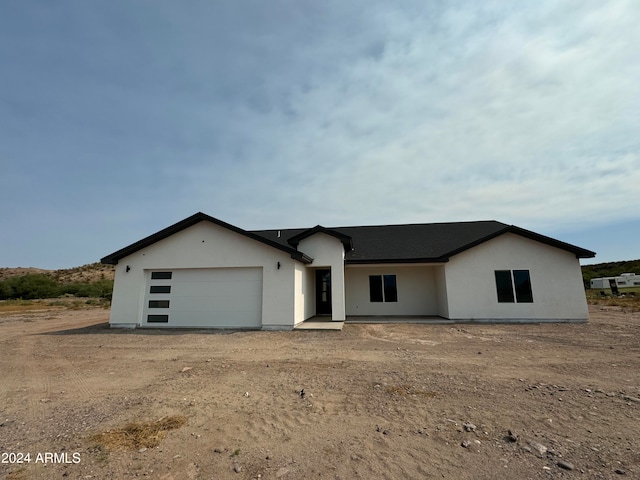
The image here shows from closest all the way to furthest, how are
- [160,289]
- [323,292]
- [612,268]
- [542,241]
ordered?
1. [160,289]
2. [542,241]
3. [323,292]
4. [612,268]

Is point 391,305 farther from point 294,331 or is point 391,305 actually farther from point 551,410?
point 551,410

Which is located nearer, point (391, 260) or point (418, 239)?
point (391, 260)

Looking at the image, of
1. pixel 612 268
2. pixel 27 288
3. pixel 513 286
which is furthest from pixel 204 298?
pixel 612 268

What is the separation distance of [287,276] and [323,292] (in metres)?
5.44

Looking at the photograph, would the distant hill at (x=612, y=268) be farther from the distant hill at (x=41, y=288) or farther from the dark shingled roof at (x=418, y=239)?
the distant hill at (x=41, y=288)

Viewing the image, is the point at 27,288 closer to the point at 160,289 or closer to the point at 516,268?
the point at 160,289

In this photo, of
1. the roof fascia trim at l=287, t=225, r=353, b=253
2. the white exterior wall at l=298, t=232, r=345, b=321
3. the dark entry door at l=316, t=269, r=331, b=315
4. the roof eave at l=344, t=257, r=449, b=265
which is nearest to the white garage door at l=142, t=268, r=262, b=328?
the roof fascia trim at l=287, t=225, r=353, b=253

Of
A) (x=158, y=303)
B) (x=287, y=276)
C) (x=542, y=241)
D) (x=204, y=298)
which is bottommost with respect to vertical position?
(x=158, y=303)

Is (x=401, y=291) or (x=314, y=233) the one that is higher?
(x=314, y=233)

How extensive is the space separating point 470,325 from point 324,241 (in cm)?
702

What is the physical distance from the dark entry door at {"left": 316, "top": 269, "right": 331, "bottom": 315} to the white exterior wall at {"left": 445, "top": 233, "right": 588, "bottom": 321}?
622 cm

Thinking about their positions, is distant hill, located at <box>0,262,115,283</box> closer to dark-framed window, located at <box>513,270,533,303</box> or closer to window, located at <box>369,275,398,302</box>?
window, located at <box>369,275,398,302</box>

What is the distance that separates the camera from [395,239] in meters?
17.5

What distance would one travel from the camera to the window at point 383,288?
16125mm
